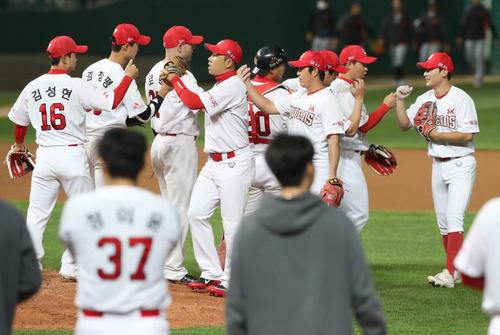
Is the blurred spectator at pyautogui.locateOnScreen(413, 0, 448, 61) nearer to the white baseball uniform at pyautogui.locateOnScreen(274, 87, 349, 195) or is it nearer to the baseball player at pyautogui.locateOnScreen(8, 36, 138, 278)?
the white baseball uniform at pyautogui.locateOnScreen(274, 87, 349, 195)

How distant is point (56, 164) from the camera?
870cm

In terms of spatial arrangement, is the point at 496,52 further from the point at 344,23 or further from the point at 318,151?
the point at 318,151

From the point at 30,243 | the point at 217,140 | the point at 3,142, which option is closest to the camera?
the point at 30,243

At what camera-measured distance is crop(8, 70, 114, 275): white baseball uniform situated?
8672mm

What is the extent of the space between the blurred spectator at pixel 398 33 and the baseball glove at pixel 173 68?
17793 mm

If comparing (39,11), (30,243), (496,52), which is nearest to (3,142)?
(39,11)

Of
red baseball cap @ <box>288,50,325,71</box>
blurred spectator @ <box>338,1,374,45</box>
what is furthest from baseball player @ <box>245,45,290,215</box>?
blurred spectator @ <box>338,1,374,45</box>

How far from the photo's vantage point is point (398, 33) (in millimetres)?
26406

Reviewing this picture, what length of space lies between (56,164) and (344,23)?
18.7 m

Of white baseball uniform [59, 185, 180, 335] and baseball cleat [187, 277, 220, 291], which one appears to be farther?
baseball cleat [187, 277, 220, 291]

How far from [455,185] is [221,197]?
6.27 feet

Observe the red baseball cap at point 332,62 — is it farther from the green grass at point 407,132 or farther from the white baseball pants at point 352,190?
the green grass at point 407,132

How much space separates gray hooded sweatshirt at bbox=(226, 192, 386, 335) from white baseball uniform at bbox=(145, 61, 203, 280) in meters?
4.90

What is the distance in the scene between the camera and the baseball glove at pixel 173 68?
870 centimetres
